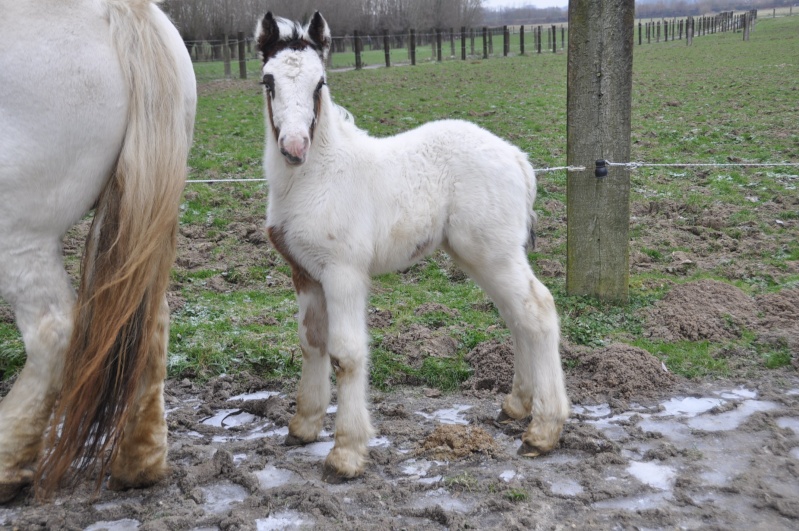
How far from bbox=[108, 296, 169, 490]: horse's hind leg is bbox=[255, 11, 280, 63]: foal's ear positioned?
1280mm

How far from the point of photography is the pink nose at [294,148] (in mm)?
3207

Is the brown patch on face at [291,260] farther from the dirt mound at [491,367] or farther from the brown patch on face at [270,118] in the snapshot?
the dirt mound at [491,367]

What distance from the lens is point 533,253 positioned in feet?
21.4

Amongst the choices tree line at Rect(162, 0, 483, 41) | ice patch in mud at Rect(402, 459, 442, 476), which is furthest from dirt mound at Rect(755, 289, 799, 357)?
tree line at Rect(162, 0, 483, 41)

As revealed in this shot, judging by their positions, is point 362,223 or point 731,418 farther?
point 731,418

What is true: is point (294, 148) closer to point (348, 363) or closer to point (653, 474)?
point (348, 363)

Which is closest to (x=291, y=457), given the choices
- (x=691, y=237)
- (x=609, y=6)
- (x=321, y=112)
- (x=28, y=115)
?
(x=321, y=112)

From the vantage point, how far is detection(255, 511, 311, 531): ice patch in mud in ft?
9.44

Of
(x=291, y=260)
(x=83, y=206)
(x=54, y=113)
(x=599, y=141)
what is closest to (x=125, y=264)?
(x=83, y=206)

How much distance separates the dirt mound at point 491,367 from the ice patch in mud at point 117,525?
2180 mm

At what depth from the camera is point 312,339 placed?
378 centimetres

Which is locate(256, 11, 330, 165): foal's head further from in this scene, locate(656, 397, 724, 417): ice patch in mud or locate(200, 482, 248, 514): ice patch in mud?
locate(656, 397, 724, 417): ice patch in mud

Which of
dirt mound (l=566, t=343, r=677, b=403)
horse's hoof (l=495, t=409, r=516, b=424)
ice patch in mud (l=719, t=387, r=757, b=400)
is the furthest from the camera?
dirt mound (l=566, t=343, r=677, b=403)

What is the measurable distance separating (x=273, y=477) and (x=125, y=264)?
48.3 inches
